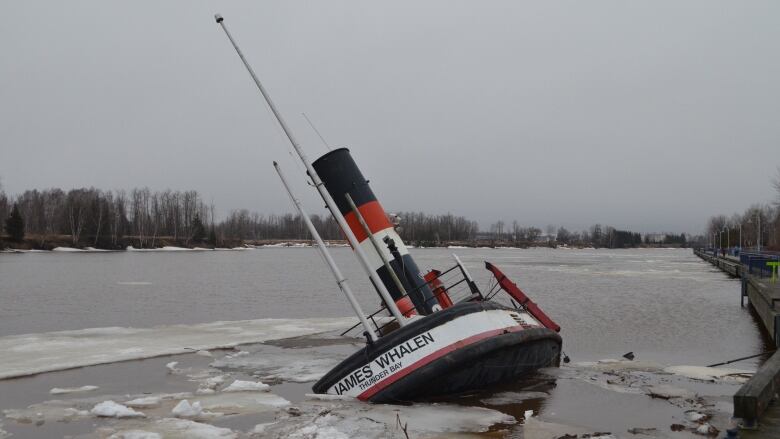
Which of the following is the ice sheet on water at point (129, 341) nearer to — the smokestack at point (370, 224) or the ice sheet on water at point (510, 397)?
the smokestack at point (370, 224)

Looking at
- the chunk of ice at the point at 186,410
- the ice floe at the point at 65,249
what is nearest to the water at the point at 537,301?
the chunk of ice at the point at 186,410

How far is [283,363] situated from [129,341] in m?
4.69

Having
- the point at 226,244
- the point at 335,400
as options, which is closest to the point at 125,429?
the point at 335,400

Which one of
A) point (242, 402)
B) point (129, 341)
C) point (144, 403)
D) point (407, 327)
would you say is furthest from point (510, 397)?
point (129, 341)

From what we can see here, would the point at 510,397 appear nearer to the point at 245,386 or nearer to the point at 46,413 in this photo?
the point at 245,386

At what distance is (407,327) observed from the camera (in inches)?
364

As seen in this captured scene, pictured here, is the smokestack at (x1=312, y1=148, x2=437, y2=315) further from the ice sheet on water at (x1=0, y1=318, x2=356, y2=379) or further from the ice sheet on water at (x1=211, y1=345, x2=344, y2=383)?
the ice sheet on water at (x1=0, y1=318, x2=356, y2=379)

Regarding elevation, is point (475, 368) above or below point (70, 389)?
above

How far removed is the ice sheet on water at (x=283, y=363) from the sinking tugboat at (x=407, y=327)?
1945 mm

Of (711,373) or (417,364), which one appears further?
(711,373)

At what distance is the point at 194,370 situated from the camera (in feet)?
39.5

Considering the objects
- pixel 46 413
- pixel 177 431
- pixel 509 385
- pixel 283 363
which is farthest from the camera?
pixel 283 363

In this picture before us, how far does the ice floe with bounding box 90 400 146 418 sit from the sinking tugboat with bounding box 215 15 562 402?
264 cm

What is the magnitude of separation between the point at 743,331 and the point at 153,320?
1796 centimetres
